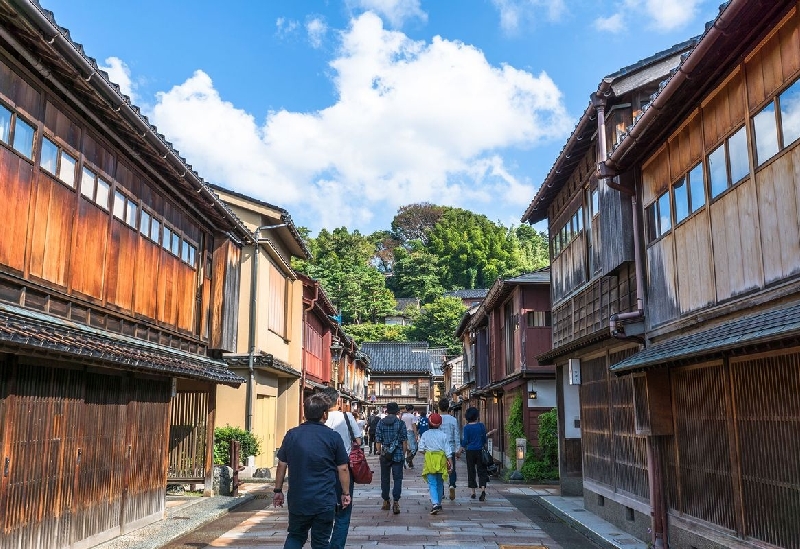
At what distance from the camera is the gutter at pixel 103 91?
775cm

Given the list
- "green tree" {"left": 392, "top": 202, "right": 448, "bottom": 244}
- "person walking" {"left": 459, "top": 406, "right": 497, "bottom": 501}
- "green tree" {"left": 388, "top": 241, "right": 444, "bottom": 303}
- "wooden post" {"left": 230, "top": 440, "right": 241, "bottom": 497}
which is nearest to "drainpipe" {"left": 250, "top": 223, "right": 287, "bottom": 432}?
"wooden post" {"left": 230, "top": 440, "right": 241, "bottom": 497}

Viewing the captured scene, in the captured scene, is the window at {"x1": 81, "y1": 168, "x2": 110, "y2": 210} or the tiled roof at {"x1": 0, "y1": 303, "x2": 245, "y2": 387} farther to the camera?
the window at {"x1": 81, "y1": 168, "x2": 110, "y2": 210}

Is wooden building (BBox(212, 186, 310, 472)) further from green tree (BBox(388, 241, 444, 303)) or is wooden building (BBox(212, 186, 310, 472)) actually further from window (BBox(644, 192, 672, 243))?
green tree (BBox(388, 241, 444, 303))

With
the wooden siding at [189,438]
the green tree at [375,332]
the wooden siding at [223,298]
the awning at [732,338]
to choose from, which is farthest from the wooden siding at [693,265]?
the green tree at [375,332]

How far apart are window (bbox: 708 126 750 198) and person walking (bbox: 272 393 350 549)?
5286mm

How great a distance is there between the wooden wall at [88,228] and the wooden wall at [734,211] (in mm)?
8124

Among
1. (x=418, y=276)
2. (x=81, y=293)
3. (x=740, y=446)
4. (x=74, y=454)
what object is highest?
(x=418, y=276)

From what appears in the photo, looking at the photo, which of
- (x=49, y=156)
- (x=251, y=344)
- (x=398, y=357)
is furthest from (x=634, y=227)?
(x=398, y=357)

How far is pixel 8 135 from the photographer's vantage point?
A: 8.23m

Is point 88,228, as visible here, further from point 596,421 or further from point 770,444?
point 596,421

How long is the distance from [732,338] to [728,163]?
2.46 meters

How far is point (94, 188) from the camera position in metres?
10.7

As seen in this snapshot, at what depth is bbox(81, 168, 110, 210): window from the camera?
10359 mm

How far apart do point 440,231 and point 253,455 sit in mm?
63429
